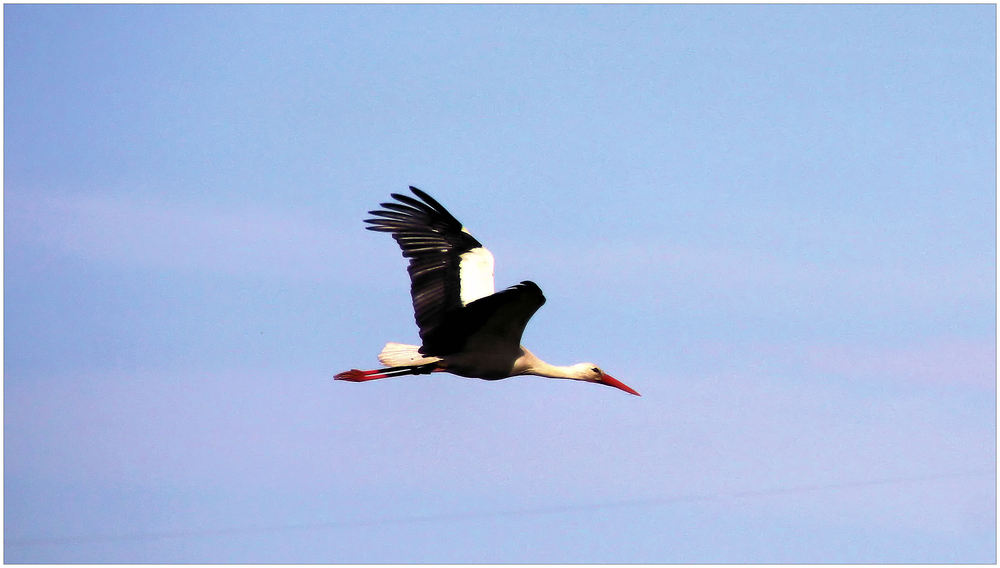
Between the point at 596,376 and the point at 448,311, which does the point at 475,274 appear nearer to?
the point at 448,311

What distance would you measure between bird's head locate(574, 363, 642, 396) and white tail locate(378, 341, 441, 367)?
3.26 metres

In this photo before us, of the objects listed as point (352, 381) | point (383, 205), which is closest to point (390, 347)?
point (352, 381)

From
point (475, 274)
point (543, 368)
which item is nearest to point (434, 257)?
point (475, 274)

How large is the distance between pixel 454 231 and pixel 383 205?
130 centimetres

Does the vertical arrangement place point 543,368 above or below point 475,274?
below

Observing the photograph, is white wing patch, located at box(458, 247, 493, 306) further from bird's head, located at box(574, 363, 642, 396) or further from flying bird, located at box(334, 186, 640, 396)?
bird's head, located at box(574, 363, 642, 396)

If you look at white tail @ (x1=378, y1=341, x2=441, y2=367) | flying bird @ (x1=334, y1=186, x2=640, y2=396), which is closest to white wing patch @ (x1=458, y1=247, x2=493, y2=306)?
flying bird @ (x1=334, y1=186, x2=640, y2=396)

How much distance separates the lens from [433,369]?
2344 cm

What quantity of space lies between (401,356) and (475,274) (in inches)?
70.9

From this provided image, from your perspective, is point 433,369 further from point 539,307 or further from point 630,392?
point 630,392

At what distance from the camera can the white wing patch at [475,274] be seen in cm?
2355

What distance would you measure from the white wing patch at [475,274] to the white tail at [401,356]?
3.65 ft

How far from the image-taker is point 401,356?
23.6 metres

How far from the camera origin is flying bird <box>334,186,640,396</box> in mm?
22906
